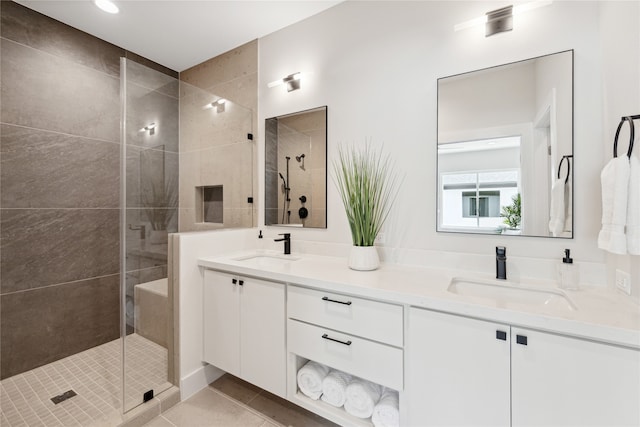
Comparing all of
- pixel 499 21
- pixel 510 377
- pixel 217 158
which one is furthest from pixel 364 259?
pixel 217 158

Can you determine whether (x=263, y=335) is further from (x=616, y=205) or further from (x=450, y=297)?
(x=616, y=205)

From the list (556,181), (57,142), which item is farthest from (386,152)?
(57,142)

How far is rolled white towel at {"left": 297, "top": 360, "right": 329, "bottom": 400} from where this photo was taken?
1.49 m

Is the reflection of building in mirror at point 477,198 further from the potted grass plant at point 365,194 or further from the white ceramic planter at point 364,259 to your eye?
the white ceramic planter at point 364,259

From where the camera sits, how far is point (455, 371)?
3.63 ft

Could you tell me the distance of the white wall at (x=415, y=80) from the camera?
4.41 feet

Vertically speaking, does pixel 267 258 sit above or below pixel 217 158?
below

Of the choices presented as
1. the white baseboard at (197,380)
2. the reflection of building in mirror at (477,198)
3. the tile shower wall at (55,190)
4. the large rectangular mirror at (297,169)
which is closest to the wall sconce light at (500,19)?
the reflection of building in mirror at (477,198)

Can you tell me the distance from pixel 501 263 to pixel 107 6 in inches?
125

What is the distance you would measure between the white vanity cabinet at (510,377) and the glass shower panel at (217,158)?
177 centimetres

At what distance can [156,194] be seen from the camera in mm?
→ 1922

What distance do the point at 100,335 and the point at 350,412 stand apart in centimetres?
235

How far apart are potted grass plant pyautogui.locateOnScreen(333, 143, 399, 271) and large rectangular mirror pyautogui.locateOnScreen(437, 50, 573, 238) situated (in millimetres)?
342

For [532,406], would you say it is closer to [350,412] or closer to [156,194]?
[350,412]
